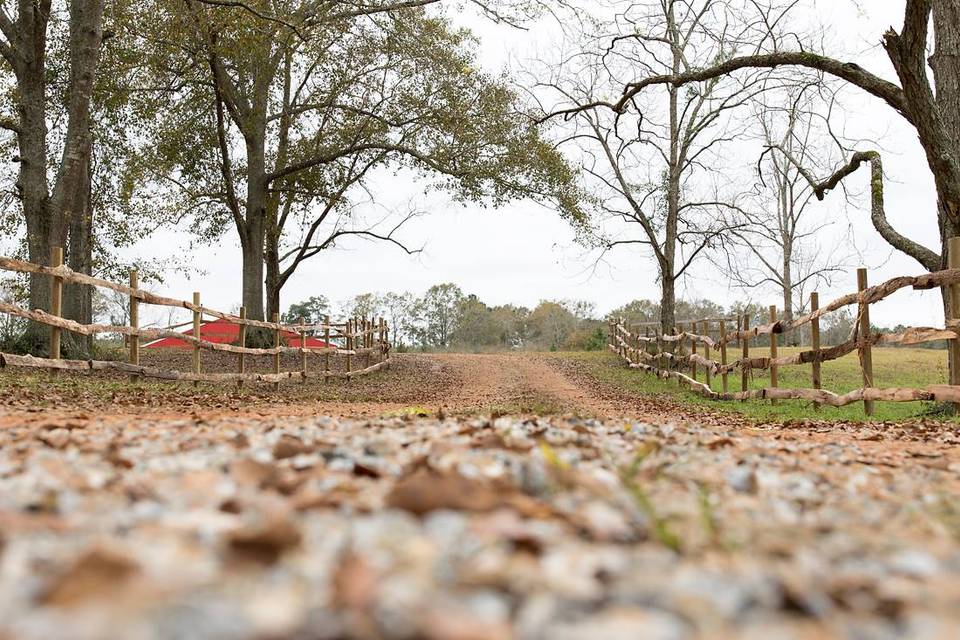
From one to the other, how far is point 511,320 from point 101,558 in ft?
220

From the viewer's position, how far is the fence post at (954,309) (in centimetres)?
773

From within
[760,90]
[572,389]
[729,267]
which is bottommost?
[572,389]

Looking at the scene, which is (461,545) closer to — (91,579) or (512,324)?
(91,579)

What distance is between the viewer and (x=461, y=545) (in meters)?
1.50

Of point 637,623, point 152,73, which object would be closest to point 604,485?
point 637,623

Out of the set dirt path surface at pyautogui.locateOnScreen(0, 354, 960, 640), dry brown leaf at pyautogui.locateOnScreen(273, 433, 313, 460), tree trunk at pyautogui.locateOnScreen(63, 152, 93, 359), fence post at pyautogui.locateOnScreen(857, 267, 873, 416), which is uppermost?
tree trunk at pyautogui.locateOnScreen(63, 152, 93, 359)

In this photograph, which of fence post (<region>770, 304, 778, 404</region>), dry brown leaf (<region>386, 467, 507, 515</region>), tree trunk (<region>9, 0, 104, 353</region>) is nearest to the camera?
dry brown leaf (<region>386, 467, 507, 515</region>)

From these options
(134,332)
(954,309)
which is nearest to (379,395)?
(134,332)

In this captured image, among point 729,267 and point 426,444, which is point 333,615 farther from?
point 729,267

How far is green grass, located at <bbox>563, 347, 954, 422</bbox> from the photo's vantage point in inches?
369

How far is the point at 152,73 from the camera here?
17.5 m

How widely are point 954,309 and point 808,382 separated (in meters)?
10.6

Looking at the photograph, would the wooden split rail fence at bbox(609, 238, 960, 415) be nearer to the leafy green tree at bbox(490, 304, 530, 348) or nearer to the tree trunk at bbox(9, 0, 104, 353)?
the tree trunk at bbox(9, 0, 104, 353)

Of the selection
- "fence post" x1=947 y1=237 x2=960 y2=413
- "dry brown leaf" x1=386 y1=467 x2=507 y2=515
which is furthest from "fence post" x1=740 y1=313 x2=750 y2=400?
"dry brown leaf" x1=386 y1=467 x2=507 y2=515
